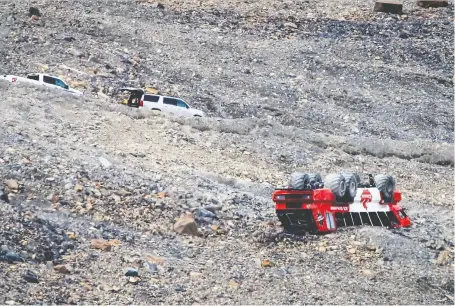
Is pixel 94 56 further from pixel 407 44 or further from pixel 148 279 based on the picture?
pixel 148 279

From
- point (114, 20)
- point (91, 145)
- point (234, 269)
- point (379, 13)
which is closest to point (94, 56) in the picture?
point (114, 20)

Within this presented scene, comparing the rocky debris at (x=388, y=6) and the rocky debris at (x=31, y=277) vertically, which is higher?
the rocky debris at (x=388, y=6)

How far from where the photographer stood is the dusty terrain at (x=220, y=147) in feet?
47.1

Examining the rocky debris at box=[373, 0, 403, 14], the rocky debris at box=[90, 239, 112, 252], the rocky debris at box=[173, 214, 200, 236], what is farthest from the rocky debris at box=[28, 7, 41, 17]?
the rocky debris at box=[90, 239, 112, 252]

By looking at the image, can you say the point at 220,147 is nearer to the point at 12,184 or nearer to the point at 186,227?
the point at 186,227

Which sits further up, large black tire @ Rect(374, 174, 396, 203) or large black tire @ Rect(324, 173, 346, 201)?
large black tire @ Rect(324, 173, 346, 201)

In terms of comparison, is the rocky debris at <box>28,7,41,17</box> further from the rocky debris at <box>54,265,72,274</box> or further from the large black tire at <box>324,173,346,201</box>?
the rocky debris at <box>54,265,72,274</box>

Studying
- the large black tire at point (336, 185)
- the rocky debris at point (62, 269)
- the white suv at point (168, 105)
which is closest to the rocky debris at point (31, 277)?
the rocky debris at point (62, 269)

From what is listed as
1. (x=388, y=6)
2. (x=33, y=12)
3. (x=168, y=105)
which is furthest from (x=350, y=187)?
(x=388, y=6)

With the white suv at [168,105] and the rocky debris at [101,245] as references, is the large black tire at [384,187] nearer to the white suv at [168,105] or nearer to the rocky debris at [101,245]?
the rocky debris at [101,245]

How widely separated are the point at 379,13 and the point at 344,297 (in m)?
25.9

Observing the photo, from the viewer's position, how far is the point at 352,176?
17.2m

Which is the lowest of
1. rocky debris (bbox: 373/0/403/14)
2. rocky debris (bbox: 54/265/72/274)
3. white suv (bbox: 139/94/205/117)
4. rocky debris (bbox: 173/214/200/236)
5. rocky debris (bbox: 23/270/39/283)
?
white suv (bbox: 139/94/205/117)

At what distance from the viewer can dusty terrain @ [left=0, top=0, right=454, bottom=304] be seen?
1434 centimetres
